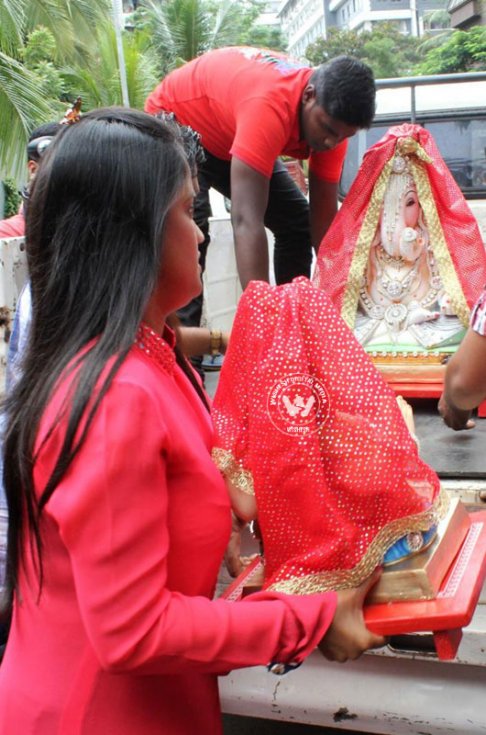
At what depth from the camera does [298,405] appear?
Answer: 1.28 metres

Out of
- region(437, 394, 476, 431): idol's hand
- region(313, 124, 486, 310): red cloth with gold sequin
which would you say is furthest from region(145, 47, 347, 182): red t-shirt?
region(437, 394, 476, 431): idol's hand

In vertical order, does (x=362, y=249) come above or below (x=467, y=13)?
below

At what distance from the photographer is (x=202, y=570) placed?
1.20 meters

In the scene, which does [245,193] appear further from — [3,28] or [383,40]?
[383,40]

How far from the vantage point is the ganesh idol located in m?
3.22

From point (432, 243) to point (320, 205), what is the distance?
0.65m

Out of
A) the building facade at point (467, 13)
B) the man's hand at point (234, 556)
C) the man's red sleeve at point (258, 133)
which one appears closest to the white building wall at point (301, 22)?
the building facade at point (467, 13)

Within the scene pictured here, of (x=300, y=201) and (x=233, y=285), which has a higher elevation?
(x=300, y=201)

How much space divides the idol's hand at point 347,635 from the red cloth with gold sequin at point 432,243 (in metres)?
2.11

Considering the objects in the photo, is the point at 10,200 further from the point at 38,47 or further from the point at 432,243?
the point at 432,243

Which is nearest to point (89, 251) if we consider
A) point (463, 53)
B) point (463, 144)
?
point (463, 144)

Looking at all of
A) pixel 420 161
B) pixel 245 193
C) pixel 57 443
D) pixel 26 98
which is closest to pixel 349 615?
pixel 57 443

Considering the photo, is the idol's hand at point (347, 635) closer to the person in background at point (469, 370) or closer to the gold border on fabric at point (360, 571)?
the gold border on fabric at point (360, 571)

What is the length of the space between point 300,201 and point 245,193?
27.7 inches
